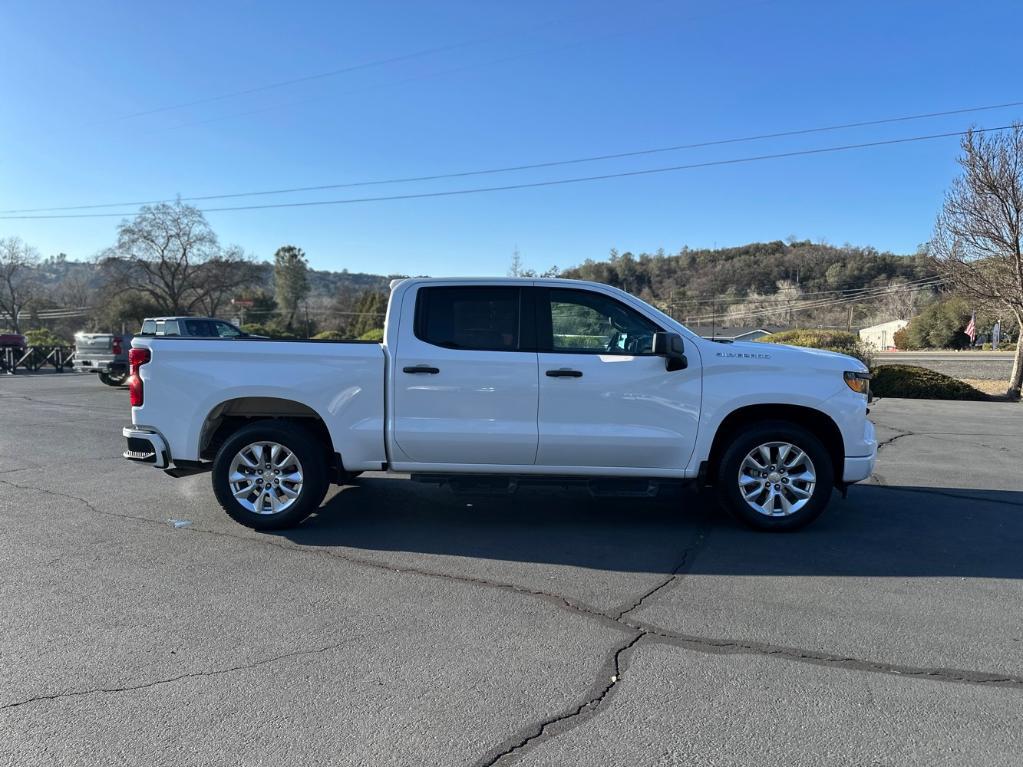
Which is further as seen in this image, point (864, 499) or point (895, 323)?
point (895, 323)

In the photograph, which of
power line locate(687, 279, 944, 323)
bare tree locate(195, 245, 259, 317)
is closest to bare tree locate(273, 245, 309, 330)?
bare tree locate(195, 245, 259, 317)

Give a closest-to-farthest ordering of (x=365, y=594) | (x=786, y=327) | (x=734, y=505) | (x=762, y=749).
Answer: (x=762, y=749)
(x=365, y=594)
(x=734, y=505)
(x=786, y=327)

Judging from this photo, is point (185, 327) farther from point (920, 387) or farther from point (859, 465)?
point (920, 387)

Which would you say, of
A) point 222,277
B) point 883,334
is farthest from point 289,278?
point 883,334

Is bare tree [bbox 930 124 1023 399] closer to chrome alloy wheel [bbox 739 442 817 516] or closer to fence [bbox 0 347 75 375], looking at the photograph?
chrome alloy wheel [bbox 739 442 817 516]

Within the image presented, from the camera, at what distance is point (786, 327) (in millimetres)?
71625

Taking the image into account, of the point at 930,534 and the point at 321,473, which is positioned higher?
the point at 321,473

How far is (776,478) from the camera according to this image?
562cm

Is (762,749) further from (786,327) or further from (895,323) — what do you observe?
(786,327)

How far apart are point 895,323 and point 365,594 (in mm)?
65544

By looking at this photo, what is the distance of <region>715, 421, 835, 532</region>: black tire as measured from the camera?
18.3 ft

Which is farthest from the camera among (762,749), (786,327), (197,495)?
(786,327)

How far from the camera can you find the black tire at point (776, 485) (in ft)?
18.3

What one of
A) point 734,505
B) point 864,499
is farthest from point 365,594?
point 864,499
